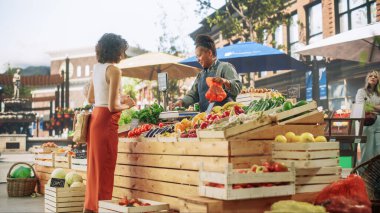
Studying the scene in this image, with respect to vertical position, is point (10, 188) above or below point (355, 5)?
below

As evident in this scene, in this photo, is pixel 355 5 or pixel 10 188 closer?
pixel 10 188

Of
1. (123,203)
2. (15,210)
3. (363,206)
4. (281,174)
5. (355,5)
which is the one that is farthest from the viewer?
(355,5)

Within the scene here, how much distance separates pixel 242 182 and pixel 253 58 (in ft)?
26.4

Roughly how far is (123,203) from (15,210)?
310 cm

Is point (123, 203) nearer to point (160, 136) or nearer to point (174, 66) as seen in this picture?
point (160, 136)

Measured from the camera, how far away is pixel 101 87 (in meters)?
5.17

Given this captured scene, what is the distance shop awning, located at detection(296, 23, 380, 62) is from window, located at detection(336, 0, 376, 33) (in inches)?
321

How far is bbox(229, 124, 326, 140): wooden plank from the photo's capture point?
15.1ft

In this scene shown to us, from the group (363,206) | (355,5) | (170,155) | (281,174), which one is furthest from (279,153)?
(355,5)

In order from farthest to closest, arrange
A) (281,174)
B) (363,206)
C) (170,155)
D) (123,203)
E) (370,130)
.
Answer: (370,130)
(170,155)
(123,203)
(281,174)
(363,206)

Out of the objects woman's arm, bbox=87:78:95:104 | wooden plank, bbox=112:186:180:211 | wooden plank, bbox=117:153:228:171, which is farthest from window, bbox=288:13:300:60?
woman's arm, bbox=87:78:95:104

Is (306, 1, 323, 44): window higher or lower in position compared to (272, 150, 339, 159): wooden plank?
higher

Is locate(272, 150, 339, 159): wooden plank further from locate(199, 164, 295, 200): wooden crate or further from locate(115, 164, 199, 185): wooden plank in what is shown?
locate(115, 164, 199, 185): wooden plank

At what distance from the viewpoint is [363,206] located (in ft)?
12.5
